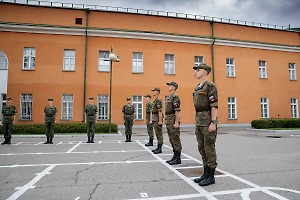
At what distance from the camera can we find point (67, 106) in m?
16.6

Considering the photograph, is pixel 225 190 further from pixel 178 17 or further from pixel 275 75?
pixel 275 75

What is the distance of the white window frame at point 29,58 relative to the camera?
16.5 m

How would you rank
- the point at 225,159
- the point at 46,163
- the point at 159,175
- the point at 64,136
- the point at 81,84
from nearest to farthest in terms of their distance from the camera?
the point at 159,175 → the point at 46,163 → the point at 225,159 → the point at 64,136 → the point at 81,84

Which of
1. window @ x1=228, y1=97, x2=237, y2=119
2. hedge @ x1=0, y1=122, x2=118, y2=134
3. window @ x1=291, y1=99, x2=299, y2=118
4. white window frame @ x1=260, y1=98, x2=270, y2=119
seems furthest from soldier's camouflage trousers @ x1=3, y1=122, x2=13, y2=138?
window @ x1=291, y1=99, x2=299, y2=118

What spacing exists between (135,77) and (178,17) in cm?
740

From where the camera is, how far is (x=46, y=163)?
17.5 feet

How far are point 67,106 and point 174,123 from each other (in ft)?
44.3

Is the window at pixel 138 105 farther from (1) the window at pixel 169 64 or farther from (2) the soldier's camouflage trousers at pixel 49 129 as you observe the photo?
(2) the soldier's camouflage trousers at pixel 49 129

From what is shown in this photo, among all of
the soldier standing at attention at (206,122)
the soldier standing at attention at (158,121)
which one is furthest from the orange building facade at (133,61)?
the soldier standing at attention at (206,122)

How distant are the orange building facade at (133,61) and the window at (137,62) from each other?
9 centimetres

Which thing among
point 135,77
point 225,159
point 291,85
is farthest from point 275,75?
point 225,159

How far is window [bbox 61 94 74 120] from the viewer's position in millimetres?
16487

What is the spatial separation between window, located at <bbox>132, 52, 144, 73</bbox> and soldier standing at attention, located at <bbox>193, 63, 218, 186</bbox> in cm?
1436

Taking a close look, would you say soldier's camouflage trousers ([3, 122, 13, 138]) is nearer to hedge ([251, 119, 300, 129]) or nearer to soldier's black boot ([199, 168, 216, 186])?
soldier's black boot ([199, 168, 216, 186])
